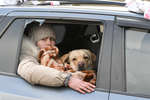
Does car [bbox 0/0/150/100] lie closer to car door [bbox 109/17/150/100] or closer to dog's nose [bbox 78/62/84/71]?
car door [bbox 109/17/150/100]

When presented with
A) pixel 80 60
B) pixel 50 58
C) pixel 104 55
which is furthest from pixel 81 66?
pixel 104 55

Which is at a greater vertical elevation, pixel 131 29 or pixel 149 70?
pixel 131 29

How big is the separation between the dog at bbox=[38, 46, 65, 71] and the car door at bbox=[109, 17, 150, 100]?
690 mm

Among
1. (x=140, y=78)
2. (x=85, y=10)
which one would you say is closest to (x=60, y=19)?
(x=85, y=10)

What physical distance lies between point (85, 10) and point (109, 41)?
1.27 ft

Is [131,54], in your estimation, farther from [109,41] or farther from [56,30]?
[56,30]

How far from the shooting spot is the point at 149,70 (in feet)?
6.95

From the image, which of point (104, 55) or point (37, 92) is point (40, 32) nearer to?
point (37, 92)

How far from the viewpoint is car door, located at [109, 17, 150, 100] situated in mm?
2070

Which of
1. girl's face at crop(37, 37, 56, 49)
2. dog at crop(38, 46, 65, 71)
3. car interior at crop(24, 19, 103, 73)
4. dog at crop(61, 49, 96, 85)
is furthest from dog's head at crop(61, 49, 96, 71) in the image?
car interior at crop(24, 19, 103, 73)

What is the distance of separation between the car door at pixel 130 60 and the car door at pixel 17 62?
53mm

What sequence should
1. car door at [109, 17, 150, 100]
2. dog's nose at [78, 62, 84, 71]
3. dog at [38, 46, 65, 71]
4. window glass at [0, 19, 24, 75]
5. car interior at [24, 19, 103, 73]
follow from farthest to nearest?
car interior at [24, 19, 103, 73], dog's nose at [78, 62, 84, 71], dog at [38, 46, 65, 71], window glass at [0, 19, 24, 75], car door at [109, 17, 150, 100]

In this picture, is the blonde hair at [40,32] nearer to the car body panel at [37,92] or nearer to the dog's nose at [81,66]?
the dog's nose at [81,66]

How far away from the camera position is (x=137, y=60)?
214cm
